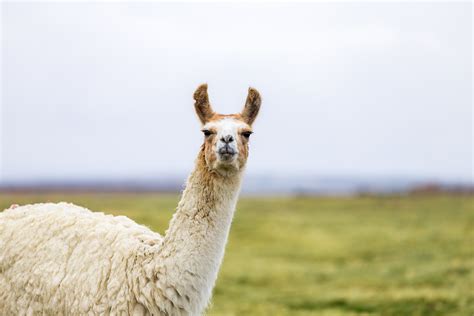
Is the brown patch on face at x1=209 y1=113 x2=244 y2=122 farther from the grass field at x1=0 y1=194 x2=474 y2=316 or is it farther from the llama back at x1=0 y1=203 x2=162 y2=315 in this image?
the grass field at x1=0 y1=194 x2=474 y2=316

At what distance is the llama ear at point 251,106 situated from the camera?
6.38 m

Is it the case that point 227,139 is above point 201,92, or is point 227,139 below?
below

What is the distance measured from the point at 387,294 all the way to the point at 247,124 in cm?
1326

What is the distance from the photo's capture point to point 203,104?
6344 mm

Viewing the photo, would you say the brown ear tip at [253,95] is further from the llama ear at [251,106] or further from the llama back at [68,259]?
the llama back at [68,259]

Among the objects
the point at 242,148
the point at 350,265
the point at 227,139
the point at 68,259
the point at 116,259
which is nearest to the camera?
the point at 227,139

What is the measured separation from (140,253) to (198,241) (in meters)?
0.73

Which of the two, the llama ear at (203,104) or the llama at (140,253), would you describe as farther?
the llama ear at (203,104)

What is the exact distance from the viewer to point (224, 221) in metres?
6.10

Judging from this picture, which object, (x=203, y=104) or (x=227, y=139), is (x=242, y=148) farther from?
(x=203, y=104)

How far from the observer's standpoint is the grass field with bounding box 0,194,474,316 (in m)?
17.3

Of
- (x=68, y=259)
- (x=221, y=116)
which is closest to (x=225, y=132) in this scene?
(x=221, y=116)

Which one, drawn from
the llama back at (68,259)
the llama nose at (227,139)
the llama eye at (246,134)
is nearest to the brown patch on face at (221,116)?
the llama eye at (246,134)

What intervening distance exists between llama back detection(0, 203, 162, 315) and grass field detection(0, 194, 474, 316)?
33.4 feet
